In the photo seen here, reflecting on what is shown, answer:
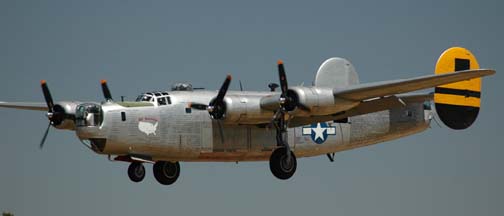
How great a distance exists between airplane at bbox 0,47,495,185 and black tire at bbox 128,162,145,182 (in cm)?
3

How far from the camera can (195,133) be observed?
29.4 metres

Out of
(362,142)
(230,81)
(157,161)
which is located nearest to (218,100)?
(230,81)

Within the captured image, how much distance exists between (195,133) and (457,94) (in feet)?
26.3

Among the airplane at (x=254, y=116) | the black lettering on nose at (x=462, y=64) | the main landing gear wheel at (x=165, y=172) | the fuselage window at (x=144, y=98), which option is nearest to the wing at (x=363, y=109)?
the airplane at (x=254, y=116)

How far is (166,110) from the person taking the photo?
28812 millimetres

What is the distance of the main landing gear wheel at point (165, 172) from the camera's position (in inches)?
1225

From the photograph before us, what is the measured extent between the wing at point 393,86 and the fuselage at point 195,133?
260cm

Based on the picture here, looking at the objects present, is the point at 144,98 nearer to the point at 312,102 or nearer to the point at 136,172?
the point at 136,172

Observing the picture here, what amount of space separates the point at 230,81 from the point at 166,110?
1.98 metres

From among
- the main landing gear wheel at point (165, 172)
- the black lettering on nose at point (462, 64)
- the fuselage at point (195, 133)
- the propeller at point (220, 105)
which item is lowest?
the main landing gear wheel at point (165, 172)

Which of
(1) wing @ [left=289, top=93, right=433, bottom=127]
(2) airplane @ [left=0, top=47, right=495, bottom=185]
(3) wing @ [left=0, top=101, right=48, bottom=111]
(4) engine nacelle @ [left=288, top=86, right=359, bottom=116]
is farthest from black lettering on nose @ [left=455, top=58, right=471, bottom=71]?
(3) wing @ [left=0, top=101, right=48, bottom=111]

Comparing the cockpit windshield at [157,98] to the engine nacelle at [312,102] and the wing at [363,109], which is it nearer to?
the engine nacelle at [312,102]

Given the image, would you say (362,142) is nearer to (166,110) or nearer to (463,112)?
(463,112)

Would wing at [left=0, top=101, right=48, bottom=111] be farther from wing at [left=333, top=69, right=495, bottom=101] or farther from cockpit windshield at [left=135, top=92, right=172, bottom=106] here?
wing at [left=333, top=69, right=495, bottom=101]
